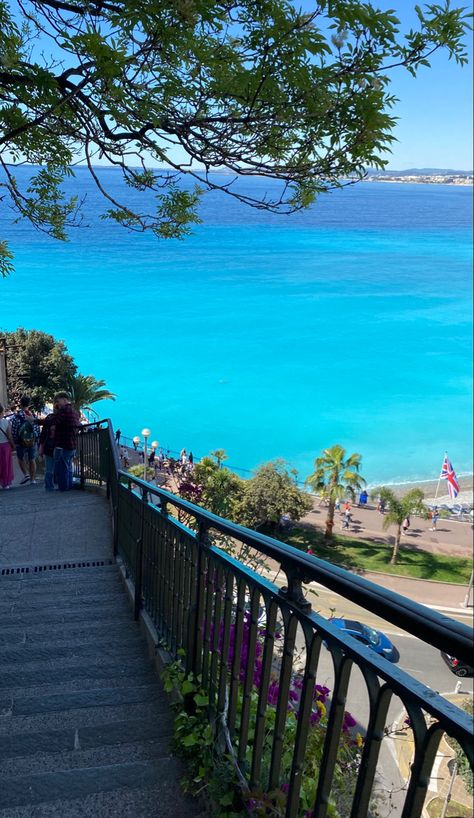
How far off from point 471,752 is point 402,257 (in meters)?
150

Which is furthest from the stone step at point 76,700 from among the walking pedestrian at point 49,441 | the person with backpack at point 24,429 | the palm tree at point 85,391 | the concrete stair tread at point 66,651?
the palm tree at point 85,391

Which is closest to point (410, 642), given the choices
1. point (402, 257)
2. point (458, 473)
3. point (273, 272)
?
point (458, 473)

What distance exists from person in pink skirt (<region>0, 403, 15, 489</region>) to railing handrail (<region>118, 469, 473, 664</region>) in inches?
305

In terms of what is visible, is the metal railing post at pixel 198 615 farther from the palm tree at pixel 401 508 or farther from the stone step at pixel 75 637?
the palm tree at pixel 401 508

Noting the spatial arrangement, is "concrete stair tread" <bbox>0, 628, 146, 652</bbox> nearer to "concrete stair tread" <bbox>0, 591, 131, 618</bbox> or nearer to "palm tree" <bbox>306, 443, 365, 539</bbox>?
"concrete stair tread" <bbox>0, 591, 131, 618</bbox>

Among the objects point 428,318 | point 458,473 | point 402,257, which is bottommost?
point 458,473

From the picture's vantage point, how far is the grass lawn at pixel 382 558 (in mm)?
24172

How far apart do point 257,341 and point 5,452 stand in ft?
230

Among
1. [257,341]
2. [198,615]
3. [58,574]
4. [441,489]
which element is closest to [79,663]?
[198,615]

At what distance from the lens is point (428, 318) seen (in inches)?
3772

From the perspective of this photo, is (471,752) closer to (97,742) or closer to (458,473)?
(97,742)

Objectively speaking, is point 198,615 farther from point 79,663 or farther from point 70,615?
point 70,615

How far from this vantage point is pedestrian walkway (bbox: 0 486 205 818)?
2.33m

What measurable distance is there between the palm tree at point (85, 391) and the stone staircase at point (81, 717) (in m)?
10.5
